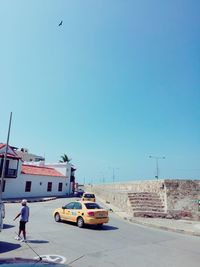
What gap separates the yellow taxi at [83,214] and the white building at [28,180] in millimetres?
22310

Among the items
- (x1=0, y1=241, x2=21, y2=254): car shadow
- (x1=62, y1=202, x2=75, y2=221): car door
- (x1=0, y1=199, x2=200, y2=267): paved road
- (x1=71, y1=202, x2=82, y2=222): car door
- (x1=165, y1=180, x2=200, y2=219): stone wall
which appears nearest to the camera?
(x1=0, y1=199, x2=200, y2=267): paved road

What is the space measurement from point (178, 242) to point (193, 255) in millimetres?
2642

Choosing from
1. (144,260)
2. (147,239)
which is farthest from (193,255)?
(147,239)

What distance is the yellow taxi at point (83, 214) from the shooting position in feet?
48.0

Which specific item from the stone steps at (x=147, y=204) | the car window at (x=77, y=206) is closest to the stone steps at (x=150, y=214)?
the stone steps at (x=147, y=204)

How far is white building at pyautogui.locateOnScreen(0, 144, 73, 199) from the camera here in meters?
36.7

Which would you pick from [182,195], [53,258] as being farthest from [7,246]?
[182,195]

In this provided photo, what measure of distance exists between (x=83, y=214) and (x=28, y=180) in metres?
27.5

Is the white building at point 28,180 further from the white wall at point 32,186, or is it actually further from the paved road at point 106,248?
the paved road at point 106,248

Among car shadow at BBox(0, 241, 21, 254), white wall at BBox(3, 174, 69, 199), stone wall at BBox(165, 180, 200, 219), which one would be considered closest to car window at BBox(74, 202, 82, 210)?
car shadow at BBox(0, 241, 21, 254)

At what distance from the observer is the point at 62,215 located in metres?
16.1

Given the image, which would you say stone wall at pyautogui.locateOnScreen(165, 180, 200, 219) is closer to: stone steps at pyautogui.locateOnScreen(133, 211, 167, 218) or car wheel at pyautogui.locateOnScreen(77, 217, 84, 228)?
stone steps at pyautogui.locateOnScreen(133, 211, 167, 218)

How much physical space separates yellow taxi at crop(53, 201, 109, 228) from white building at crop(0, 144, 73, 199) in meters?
22.3

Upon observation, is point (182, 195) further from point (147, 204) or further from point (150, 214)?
point (150, 214)
